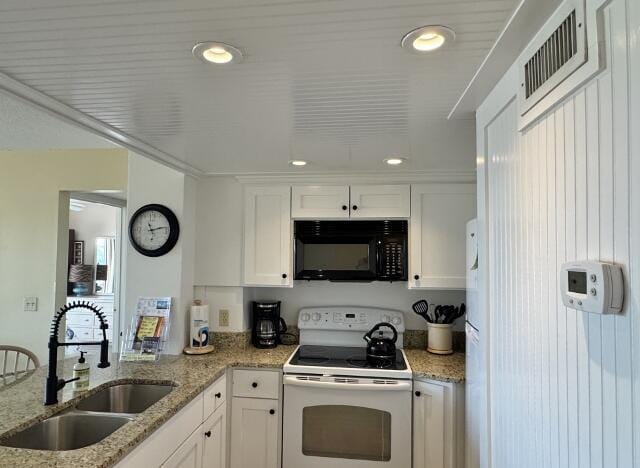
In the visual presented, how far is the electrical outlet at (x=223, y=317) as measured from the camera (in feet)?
9.57

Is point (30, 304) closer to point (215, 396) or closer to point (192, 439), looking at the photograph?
point (215, 396)

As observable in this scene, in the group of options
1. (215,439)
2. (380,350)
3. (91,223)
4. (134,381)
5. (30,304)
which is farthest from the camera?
(91,223)

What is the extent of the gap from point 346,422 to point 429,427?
0.50m

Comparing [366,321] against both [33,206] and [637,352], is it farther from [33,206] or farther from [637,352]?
[33,206]

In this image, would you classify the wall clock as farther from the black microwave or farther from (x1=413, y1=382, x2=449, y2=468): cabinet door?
(x1=413, y1=382, x2=449, y2=468): cabinet door

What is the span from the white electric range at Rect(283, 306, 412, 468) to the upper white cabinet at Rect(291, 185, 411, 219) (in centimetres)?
101

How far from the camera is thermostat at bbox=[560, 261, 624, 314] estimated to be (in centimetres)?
69

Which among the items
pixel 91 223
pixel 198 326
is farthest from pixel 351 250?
pixel 91 223

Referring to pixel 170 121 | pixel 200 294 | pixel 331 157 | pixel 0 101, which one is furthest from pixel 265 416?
pixel 0 101

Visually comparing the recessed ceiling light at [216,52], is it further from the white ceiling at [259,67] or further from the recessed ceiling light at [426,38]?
the recessed ceiling light at [426,38]

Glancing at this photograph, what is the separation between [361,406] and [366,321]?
72 cm

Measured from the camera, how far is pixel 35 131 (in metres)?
2.41

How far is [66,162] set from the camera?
3.25m

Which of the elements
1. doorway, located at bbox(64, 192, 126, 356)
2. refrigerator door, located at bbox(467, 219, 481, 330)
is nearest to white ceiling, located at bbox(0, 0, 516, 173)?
refrigerator door, located at bbox(467, 219, 481, 330)
